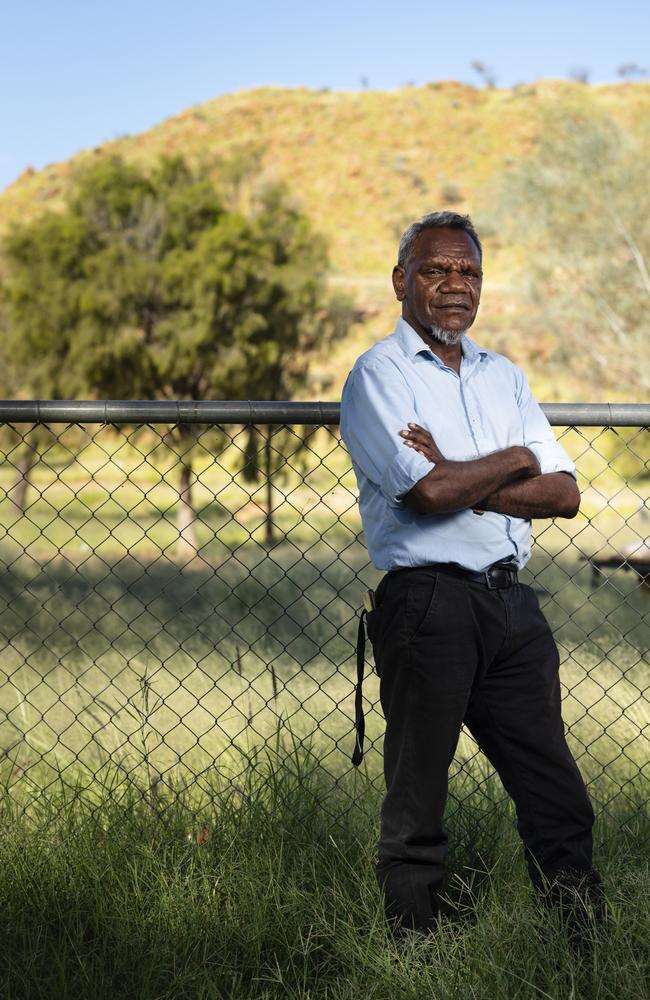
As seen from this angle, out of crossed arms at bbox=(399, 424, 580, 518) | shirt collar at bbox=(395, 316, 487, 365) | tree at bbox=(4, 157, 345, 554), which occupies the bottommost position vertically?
crossed arms at bbox=(399, 424, 580, 518)

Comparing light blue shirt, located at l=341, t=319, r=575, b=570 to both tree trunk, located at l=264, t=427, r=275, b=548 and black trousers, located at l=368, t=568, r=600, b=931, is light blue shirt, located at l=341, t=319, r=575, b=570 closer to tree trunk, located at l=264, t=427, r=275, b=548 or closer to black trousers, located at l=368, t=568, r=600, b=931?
black trousers, located at l=368, t=568, r=600, b=931

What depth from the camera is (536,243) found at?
30.2 meters

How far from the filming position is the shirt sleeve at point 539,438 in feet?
8.84

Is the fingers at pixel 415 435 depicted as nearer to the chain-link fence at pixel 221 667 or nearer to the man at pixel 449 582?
the man at pixel 449 582

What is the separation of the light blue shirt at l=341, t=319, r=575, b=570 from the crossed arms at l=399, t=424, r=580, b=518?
0.10 feet

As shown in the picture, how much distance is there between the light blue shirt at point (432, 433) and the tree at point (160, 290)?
61.2 feet

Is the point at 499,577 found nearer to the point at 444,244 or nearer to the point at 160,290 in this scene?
the point at 444,244

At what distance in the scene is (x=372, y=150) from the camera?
75000mm

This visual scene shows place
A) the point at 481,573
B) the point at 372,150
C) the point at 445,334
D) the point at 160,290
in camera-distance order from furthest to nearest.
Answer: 1. the point at 372,150
2. the point at 160,290
3. the point at 445,334
4. the point at 481,573

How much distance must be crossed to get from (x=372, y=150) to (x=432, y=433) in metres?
76.3

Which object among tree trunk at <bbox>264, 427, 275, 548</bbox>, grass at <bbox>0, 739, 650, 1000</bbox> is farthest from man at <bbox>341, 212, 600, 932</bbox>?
tree trunk at <bbox>264, 427, 275, 548</bbox>

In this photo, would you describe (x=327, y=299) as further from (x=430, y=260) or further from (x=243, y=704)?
(x=430, y=260)

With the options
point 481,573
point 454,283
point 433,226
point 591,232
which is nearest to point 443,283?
point 454,283

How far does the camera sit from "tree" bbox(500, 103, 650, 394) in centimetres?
2802
